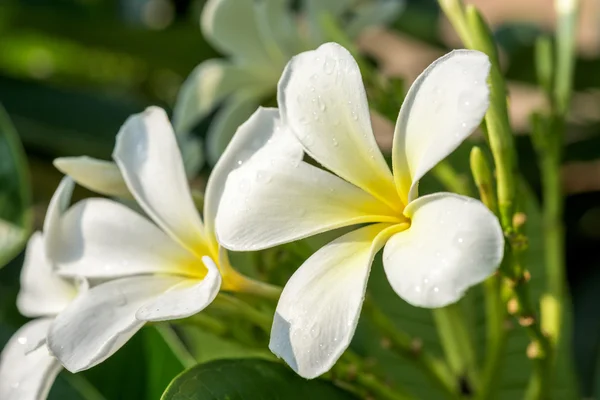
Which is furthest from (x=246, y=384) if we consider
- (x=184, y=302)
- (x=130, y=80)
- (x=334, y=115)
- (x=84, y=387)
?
(x=130, y=80)

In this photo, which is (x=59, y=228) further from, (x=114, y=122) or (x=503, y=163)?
(x=114, y=122)

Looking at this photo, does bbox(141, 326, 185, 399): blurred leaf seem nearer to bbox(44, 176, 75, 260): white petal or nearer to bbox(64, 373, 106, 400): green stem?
bbox(64, 373, 106, 400): green stem

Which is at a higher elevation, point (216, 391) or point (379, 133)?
point (216, 391)

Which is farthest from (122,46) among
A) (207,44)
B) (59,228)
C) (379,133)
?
(59,228)

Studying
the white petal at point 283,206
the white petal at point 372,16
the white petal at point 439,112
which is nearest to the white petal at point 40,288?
the white petal at point 283,206

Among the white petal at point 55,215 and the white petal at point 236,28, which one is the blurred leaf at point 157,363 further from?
the white petal at point 236,28
